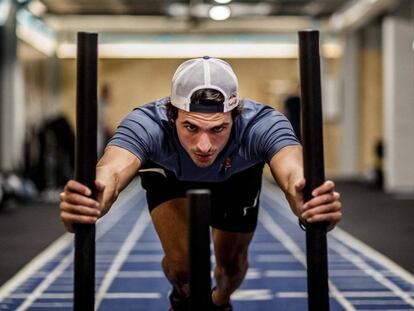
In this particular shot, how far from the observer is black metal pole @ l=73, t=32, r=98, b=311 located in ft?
5.57

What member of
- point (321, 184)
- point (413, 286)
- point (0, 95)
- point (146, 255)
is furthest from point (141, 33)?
point (321, 184)

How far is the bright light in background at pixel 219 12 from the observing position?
13492 millimetres

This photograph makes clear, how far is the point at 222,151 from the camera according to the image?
2660mm

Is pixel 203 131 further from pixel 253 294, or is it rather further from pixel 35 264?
pixel 35 264

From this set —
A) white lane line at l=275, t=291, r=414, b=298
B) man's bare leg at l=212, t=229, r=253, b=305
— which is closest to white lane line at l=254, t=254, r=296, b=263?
white lane line at l=275, t=291, r=414, b=298

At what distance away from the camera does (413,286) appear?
4.41 meters

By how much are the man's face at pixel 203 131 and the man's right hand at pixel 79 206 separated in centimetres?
58

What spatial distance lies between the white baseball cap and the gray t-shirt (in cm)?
21

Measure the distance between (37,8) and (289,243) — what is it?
28.6ft

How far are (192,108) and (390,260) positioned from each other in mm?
3465

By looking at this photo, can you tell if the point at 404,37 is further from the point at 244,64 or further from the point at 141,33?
the point at 141,33

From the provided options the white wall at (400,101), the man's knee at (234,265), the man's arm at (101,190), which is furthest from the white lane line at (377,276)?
the white wall at (400,101)

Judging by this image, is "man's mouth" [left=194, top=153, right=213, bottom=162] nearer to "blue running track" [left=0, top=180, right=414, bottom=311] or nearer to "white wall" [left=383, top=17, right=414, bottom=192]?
"blue running track" [left=0, top=180, right=414, bottom=311]

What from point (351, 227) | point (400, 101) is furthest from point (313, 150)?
point (400, 101)
